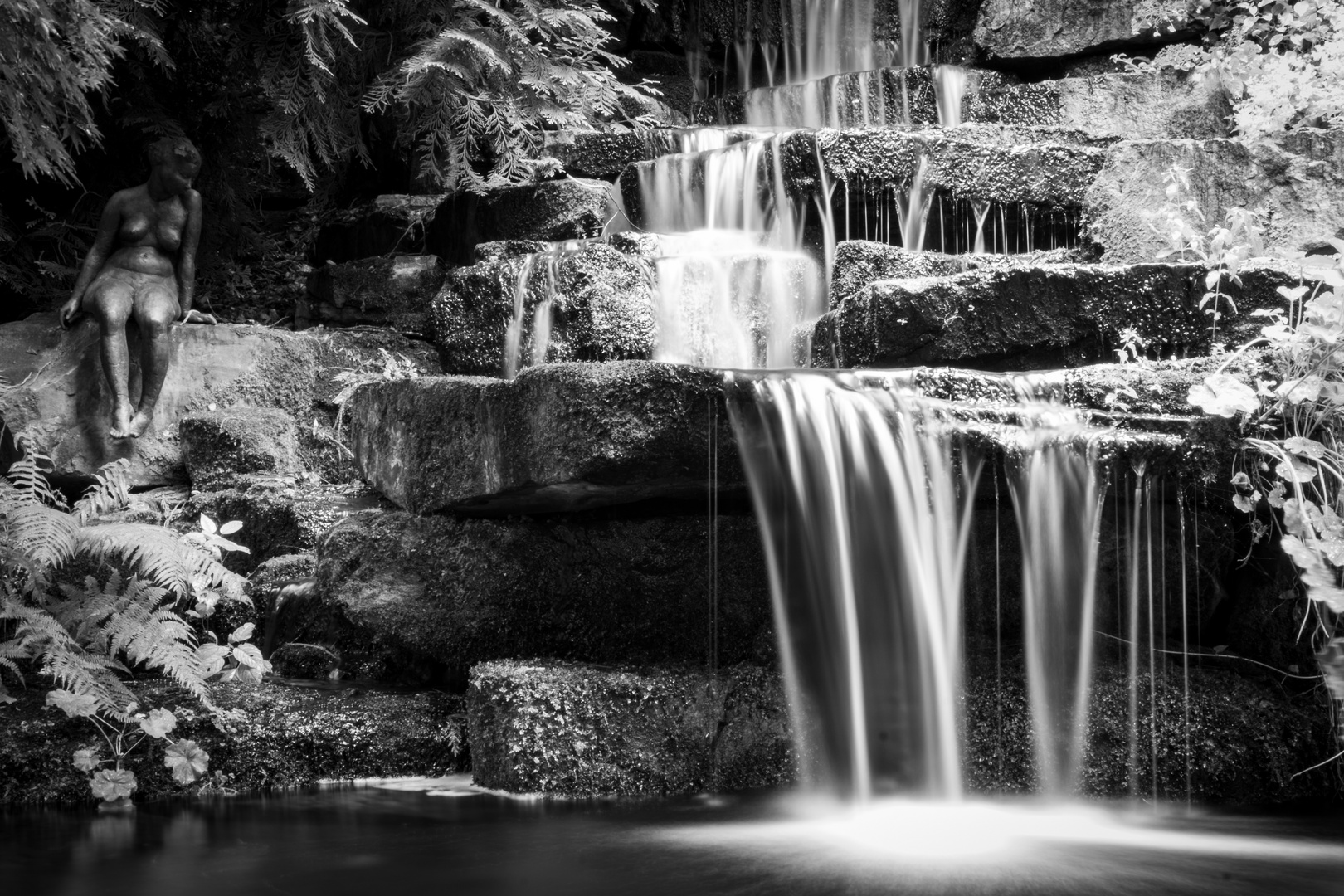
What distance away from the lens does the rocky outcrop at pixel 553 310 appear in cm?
627

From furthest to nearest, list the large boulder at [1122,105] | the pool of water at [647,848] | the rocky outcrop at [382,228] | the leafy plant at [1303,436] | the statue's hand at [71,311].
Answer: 1. the large boulder at [1122,105]
2. the rocky outcrop at [382,228]
3. the statue's hand at [71,311]
4. the leafy plant at [1303,436]
5. the pool of water at [647,848]

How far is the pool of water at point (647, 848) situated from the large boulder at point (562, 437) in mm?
1128

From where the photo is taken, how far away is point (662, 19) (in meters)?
13.0

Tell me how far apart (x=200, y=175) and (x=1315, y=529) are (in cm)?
785

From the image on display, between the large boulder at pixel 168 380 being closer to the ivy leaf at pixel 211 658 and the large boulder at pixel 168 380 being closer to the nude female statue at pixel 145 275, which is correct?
the nude female statue at pixel 145 275

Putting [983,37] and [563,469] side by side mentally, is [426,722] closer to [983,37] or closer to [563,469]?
[563,469]

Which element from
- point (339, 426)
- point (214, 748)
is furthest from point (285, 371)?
point (214, 748)

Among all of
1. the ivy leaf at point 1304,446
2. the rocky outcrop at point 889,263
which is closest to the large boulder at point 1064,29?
the rocky outcrop at point 889,263

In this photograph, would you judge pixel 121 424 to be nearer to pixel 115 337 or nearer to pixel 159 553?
pixel 115 337

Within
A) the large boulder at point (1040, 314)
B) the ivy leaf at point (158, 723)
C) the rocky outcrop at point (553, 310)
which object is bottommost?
the ivy leaf at point (158, 723)

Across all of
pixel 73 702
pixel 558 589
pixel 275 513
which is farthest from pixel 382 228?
pixel 73 702

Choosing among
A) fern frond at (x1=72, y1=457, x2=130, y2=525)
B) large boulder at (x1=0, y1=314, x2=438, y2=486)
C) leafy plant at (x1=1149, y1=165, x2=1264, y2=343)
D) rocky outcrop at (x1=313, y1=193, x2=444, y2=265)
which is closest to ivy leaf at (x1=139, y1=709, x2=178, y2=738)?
fern frond at (x1=72, y1=457, x2=130, y2=525)

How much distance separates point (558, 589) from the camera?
15.3 feet

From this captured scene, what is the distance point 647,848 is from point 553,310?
3662mm
